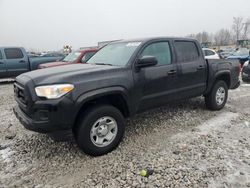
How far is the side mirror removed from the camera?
4070mm

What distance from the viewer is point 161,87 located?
15.0ft

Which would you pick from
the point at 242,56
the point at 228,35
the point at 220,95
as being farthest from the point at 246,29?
Answer: the point at 220,95

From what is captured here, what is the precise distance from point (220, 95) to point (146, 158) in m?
3.37

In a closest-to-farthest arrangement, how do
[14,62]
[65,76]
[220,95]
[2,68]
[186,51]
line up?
1. [65,76]
2. [186,51]
3. [220,95]
4. [2,68]
5. [14,62]

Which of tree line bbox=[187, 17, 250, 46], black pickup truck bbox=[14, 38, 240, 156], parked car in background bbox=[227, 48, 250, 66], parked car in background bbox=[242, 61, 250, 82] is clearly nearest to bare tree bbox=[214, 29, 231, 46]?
tree line bbox=[187, 17, 250, 46]

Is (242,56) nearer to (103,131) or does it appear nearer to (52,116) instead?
(103,131)

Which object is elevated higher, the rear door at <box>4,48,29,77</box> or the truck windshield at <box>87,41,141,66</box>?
the truck windshield at <box>87,41,141,66</box>

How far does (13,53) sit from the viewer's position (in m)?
12.1

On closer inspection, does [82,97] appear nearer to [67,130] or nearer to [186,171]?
[67,130]

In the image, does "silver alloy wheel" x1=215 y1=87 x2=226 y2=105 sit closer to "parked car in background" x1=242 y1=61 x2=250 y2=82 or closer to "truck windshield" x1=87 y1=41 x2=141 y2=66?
"truck windshield" x1=87 y1=41 x2=141 y2=66

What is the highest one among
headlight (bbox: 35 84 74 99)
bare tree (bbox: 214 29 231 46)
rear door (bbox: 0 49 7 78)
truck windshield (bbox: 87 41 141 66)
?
truck windshield (bbox: 87 41 141 66)

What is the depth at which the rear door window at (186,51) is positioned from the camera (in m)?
5.08

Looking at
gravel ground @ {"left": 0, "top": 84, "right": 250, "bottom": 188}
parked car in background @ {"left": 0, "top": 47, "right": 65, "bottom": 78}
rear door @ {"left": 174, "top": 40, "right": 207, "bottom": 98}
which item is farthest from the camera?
parked car in background @ {"left": 0, "top": 47, "right": 65, "bottom": 78}

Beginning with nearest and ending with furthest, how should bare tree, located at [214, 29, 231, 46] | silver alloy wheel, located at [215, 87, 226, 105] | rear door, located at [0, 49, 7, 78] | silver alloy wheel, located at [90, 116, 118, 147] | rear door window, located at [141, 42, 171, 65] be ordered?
silver alloy wheel, located at [90, 116, 118, 147]
rear door window, located at [141, 42, 171, 65]
silver alloy wheel, located at [215, 87, 226, 105]
rear door, located at [0, 49, 7, 78]
bare tree, located at [214, 29, 231, 46]
